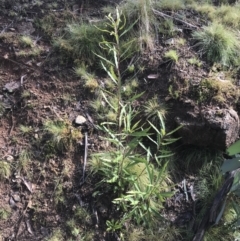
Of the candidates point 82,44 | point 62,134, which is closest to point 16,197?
point 62,134

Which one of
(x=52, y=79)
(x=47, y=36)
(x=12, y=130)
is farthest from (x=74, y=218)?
(x=47, y=36)

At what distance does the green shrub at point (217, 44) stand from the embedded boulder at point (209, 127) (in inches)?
23.6

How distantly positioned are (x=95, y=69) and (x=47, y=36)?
2.23 feet

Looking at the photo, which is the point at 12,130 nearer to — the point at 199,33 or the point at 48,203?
the point at 48,203

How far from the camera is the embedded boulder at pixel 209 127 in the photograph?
2834 millimetres

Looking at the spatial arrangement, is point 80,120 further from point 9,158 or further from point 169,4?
point 169,4

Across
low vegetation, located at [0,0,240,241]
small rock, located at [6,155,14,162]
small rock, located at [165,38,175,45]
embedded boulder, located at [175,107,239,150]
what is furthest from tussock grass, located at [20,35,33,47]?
embedded boulder, located at [175,107,239,150]

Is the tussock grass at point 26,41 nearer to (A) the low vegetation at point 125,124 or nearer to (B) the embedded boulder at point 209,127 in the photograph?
(A) the low vegetation at point 125,124

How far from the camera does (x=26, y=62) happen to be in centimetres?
335

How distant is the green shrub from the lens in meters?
3.25

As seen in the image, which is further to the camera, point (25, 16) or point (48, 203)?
point (25, 16)

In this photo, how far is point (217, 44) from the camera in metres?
3.29

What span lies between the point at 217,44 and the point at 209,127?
900 millimetres

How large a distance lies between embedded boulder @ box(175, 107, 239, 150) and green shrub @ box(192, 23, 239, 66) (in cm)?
60
